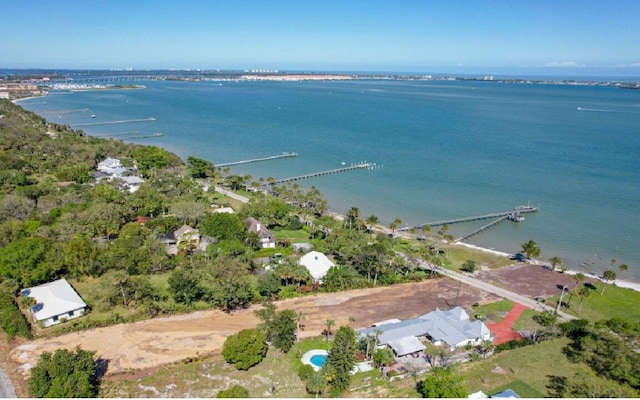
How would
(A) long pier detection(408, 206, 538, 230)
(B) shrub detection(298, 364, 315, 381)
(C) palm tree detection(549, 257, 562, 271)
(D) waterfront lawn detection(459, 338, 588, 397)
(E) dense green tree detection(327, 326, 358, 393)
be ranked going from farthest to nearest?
(A) long pier detection(408, 206, 538, 230), (C) palm tree detection(549, 257, 562, 271), (D) waterfront lawn detection(459, 338, 588, 397), (B) shrub detection(298, 364, 315, 381), (E) dense green tree detection(327, 326, 358, 393)

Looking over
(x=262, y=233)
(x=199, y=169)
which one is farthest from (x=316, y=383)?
(x=199, y=169)

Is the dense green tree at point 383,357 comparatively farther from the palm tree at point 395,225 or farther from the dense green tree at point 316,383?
the palm tree at point 395,225

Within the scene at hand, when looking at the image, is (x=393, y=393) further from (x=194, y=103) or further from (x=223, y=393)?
(x=194, y=103)

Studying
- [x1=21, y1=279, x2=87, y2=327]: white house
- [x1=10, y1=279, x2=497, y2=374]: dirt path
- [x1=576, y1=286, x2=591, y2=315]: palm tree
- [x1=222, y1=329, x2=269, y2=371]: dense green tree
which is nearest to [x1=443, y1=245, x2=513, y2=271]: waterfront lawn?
[x1=10, y1=279, x2=497, y2=374]: dirt path

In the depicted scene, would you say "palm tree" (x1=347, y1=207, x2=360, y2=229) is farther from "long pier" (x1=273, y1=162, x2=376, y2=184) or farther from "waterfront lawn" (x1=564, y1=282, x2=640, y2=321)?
"waterfront lawn" (x1=564, y1=282, x2=640, y2=321)

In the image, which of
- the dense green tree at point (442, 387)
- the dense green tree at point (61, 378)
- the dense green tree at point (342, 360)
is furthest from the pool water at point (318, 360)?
the dense green tree at point (61, 378)

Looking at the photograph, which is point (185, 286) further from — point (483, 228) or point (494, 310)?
point (483, 228)
